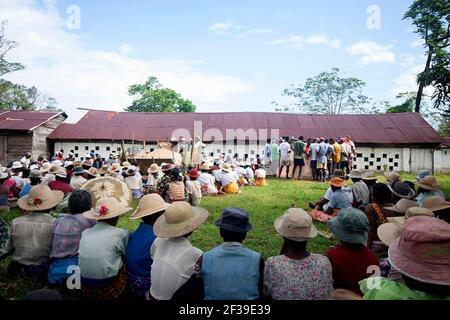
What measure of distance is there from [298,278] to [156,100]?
131 feet

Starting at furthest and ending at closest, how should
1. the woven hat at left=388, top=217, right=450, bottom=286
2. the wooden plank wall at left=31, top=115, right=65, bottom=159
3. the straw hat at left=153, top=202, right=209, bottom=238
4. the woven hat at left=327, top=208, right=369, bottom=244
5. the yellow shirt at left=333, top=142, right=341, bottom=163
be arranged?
the wooden plank wall at left=31, top=115, right=65, bottom=159 → the yellow shirt at left=333, top=142, right=341, bottom=163 → the straw hat at left=153, top=202, right=209, bottom=238 → the woven hat at left=327, top=208, right=369, bottom=244 → the woven hat at left=388, top=217, right=450, bottom=286

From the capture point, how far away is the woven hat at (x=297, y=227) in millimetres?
2729

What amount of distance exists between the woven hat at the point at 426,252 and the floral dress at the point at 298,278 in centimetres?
78

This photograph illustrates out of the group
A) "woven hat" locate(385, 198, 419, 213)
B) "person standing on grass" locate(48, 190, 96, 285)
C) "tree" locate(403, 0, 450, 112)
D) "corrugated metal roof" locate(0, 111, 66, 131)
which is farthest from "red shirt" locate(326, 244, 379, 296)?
"corrugated metal roof" locate(0, 111, 66, 131)

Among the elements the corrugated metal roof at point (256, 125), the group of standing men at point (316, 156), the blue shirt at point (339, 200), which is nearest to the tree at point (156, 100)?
the corrugated metal roof at point (256, 125)

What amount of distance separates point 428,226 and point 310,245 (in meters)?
3.92

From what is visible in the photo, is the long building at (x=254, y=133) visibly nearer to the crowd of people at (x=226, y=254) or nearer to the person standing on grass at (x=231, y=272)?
the crowd of people at (x=226, y=254)

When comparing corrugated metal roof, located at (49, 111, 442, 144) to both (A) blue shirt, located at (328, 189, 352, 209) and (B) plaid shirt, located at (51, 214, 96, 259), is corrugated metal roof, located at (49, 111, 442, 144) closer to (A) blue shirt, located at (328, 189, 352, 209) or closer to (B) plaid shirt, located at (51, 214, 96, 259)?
(A) blue shirt, located at (328, 189, 352, 209)

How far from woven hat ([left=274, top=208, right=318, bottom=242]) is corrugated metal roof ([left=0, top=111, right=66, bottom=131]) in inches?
792

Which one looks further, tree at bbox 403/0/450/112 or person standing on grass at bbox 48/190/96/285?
tree at bbox 403/0/450/112

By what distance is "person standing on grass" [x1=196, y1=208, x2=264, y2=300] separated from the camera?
8.45 ft

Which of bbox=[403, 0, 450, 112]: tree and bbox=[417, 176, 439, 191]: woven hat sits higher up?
bbox=[403, 0, 450, 112]: tree

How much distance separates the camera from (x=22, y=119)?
66.8ft
